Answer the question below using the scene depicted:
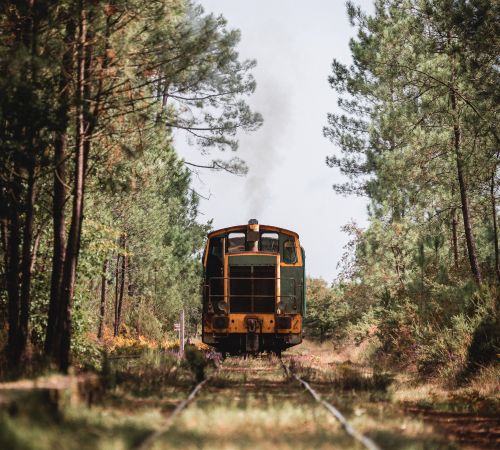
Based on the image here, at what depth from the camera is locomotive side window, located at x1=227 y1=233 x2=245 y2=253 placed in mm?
20344

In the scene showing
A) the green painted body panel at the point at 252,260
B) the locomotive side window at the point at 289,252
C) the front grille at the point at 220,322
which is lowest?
the front grille at the point at 220,322

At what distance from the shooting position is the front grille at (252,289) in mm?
19828

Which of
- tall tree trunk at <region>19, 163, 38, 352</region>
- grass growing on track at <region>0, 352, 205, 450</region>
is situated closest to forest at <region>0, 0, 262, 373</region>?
tall tree trunk at <region>19, 163, 38, 352</region>

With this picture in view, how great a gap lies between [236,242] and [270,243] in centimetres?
92

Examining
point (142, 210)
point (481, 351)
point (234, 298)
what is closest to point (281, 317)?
point (234, 298)

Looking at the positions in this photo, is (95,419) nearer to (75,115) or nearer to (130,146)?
(75,115)

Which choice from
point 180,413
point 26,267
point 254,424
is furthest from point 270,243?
point 254,424

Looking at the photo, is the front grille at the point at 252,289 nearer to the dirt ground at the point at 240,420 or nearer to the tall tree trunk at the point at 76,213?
the tall tree trunk at the point at 76,213

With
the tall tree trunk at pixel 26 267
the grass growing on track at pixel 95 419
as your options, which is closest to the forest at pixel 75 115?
the tall tree trunk at pixel 26 267

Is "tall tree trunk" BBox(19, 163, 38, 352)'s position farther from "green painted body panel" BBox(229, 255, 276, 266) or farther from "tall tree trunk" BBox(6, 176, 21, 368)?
"green painted body panel" BBox(229, 255, 276, 266)

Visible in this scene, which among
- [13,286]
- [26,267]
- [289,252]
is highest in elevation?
[289,252]

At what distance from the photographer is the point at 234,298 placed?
19.9m

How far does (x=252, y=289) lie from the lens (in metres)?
19.9

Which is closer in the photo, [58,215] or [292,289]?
[58,215]
